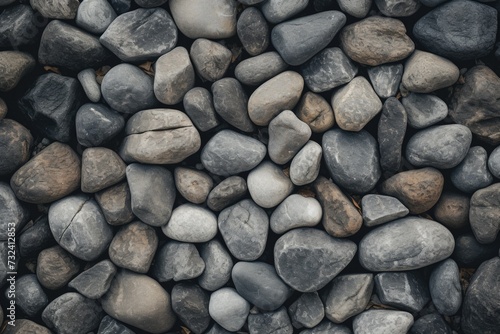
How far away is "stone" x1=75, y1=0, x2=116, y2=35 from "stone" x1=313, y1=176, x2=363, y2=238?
40.1 inches

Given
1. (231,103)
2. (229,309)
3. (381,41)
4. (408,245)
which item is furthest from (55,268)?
(381,41)

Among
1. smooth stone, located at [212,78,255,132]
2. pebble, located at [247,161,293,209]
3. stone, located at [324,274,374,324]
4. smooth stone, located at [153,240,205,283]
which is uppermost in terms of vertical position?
smooth stone, located at [212,78,255,132]

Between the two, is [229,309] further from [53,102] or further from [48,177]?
[53,102]

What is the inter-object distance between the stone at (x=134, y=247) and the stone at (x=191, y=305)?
155 mm

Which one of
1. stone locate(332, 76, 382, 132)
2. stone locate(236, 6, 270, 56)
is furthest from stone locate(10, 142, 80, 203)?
stone locate(332, 76, 382, 132)

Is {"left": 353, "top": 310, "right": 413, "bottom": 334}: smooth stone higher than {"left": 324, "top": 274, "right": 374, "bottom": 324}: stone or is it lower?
lower

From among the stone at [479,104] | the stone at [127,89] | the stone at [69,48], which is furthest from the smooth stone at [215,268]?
the stone at [479,104]

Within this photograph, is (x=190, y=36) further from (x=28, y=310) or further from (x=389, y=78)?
(x=28, y=310)

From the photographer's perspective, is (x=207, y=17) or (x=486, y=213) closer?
(x=486, y=213)

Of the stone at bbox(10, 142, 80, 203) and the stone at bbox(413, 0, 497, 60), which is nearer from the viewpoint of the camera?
the stone at bbox(413, 0, 497, 60)

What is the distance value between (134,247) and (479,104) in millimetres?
1358

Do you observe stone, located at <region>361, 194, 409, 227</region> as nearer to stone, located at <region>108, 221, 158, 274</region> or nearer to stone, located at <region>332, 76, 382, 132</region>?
stone, located at <region>332, 76, 382, 132</region>

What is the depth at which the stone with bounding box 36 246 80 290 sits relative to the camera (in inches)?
70.2

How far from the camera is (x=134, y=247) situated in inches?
69.7
